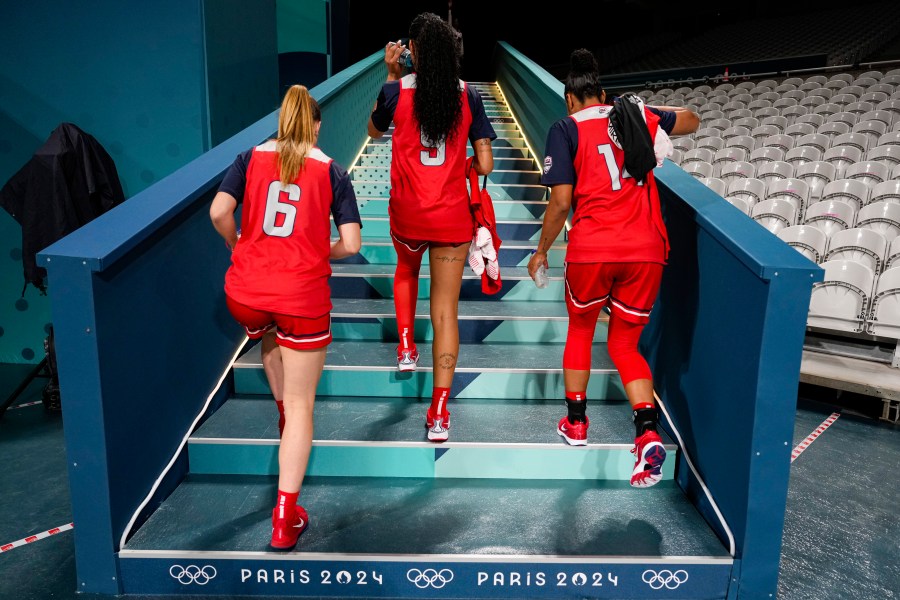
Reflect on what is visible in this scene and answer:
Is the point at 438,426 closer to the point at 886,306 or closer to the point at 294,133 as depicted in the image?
the point at 294,133

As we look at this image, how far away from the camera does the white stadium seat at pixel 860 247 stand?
14.3 ft

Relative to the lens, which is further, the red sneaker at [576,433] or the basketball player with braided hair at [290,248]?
the red sneaker at [576,433]

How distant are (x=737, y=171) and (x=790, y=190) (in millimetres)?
790

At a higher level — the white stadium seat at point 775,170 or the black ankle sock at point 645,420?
the white stadium seat at point 775,170

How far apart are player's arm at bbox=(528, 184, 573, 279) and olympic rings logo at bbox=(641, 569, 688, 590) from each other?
1153 mm

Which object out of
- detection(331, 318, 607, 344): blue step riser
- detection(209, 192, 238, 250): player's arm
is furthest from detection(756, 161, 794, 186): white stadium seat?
detection(209, 192, 238, 250): player's arm

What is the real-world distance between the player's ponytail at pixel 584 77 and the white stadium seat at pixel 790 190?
12.8 ft

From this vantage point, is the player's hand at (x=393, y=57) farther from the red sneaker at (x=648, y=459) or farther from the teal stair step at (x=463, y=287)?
the red sneaker at (x=648, y=459)

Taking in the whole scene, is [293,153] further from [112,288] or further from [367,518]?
[367,518]

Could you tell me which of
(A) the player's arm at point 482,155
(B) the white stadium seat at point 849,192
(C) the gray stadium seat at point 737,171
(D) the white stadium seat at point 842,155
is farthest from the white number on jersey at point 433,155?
(D) the white stadium seat at point 842,155

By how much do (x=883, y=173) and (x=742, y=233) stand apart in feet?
15.6

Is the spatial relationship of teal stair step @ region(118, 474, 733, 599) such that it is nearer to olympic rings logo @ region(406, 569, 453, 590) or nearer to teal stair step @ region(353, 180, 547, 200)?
olympic rings logo @ region(406, 569, 453, 590)

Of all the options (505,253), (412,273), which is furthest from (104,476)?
(505,253)

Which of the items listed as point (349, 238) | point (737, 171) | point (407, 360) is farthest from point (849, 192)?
point (349, 238)
